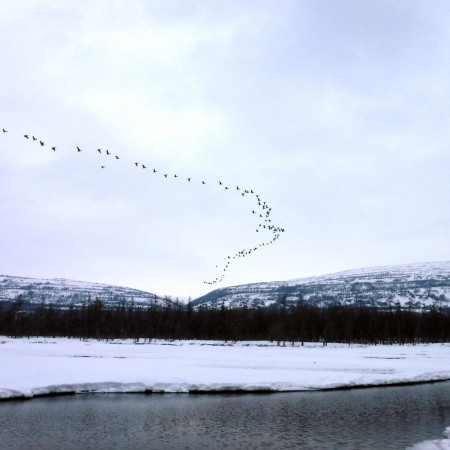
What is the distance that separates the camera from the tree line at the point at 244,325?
148 metres

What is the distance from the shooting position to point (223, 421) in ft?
69.2

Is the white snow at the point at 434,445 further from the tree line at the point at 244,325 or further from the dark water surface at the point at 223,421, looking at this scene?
the tree line at the point at 244,325

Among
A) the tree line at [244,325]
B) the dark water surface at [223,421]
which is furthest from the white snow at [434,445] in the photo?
→ the tree line at [244,325]

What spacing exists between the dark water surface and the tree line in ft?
361

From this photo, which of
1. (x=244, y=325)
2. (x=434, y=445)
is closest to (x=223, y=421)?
(x=434, y=445)

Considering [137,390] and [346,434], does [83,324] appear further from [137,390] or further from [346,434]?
[346,434]

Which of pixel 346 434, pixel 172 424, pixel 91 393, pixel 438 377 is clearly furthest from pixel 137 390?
pixel 438 377

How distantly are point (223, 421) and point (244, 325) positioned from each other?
139937mm

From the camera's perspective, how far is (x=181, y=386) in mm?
31516

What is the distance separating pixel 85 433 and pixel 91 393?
11.8m

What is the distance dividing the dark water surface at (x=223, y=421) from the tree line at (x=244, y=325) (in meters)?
110

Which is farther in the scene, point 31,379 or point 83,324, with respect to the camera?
point 83,324

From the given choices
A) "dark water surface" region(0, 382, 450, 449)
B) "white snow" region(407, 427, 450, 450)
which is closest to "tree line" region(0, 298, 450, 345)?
"dark water surface" region(0, 382, 450, 449)

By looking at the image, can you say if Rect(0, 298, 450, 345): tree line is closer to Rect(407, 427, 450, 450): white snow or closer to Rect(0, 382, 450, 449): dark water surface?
Rect(0, 382, 450, 449): dark water surface
